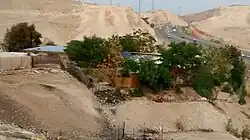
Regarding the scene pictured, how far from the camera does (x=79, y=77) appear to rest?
39156 mm

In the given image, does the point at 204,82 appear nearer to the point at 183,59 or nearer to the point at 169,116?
the point at 183,59

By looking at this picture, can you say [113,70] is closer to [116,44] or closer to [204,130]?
[116,44]

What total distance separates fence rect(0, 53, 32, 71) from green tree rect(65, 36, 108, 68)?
5.04 meters

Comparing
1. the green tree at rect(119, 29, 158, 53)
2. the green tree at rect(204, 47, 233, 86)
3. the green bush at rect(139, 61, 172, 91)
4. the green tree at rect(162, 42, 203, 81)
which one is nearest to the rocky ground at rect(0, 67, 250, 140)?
the green bush at rect(139, 61, 172, 91)

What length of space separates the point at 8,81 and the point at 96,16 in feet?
263

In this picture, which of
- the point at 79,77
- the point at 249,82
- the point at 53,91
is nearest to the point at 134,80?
the point at 79,77

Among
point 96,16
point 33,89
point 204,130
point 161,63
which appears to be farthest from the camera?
point 96,16

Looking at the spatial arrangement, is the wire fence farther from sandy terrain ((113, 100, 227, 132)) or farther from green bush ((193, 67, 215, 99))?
green bush ((193, 67, 215, 99))

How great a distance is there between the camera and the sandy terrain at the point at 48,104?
87.5 ft

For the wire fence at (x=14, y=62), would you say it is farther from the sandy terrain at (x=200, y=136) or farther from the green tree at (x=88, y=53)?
the sandy terrain at (x=200, y=136)

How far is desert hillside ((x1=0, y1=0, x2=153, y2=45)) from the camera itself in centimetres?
10219

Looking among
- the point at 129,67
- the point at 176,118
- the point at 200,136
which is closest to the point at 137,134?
the point at 200,136

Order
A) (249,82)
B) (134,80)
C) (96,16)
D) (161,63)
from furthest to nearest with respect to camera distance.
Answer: (96,16)
(249,82)
(161,63)
(134,80)

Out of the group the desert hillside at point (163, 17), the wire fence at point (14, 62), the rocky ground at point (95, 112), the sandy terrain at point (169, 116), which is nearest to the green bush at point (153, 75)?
the rocky ground at point (95, 112)
